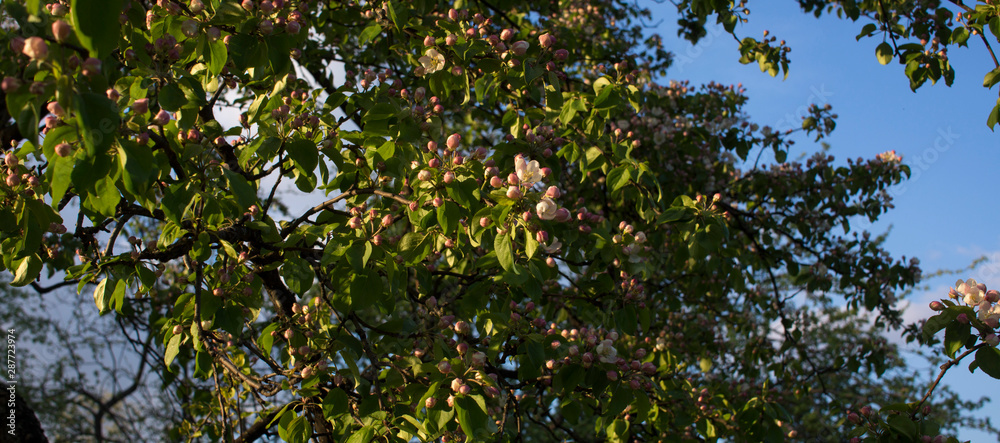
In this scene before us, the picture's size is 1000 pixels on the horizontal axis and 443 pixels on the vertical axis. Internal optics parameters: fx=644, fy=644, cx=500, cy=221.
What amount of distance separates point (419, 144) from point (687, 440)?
2.02 meters

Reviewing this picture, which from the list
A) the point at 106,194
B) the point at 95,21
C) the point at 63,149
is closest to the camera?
the point at 95,21

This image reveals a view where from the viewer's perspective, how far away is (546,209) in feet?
5.62

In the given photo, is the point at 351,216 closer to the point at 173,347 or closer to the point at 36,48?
the point at 173,347

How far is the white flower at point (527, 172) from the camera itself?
175 cm

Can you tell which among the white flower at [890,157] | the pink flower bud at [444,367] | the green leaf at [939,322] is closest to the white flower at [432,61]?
the pink flower bud at [444,367]

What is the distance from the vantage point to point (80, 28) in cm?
122

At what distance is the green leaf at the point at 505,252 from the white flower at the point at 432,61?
0.95m

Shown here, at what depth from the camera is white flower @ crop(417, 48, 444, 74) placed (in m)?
2.40

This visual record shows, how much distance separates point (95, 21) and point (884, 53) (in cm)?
348

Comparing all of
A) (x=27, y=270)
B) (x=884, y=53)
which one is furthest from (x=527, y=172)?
(x=884, y=53)

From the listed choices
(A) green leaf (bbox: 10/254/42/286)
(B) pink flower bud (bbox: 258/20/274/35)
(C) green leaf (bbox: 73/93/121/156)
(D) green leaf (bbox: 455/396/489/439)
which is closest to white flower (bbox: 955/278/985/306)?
(D) green leaf (bbox: 455/396/489/439)

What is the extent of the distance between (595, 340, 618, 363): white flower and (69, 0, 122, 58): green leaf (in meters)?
1.76

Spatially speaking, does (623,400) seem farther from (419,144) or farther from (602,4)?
(602,4)

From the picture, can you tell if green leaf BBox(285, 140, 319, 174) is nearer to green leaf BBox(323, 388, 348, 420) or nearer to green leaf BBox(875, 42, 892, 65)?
green leaf BBox(323, 388, 348, 420)
